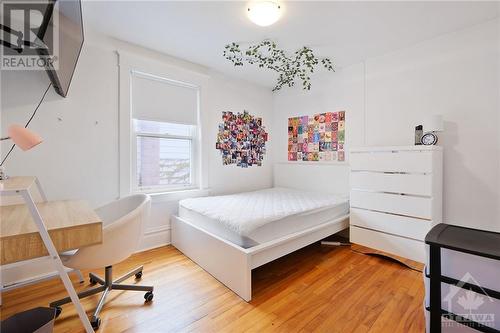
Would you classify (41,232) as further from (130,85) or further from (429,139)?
(429,139)

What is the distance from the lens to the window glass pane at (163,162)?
2.75m

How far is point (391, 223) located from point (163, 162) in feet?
9.15

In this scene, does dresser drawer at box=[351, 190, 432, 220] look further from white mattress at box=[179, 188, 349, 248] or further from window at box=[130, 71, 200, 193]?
window at box=[130, 71, 200, 193]

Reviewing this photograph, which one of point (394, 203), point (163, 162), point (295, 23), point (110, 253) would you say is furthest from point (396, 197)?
point (163, 162)

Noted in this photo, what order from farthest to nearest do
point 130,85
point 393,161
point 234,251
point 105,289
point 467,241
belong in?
point 130,85 → point 393,161 → point 234,251 → point 105,289 → point 467,241

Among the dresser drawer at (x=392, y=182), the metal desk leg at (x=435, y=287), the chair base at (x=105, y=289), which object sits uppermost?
the dresser drawer at (x=392, y=182)

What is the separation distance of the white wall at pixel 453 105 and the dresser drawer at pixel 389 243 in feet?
1.69

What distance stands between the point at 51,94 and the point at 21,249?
5.64 ft

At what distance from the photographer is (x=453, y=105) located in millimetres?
2340

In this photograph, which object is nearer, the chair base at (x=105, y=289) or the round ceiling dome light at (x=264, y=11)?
the chair base at (x=105, y=289)

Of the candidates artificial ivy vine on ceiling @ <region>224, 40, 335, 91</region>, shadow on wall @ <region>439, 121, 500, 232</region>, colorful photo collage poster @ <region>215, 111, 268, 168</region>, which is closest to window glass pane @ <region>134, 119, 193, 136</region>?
colorful photo collage poster @ <region>215, 111, 268, 168</region>

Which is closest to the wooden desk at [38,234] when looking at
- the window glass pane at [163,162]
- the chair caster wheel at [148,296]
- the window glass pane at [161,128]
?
the chair caster wheel at [148,296]

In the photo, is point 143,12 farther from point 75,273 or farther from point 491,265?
point 491,265

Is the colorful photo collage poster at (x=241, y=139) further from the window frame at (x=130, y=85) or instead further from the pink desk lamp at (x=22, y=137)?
the pink desk lamp at (x=22, y=137)
